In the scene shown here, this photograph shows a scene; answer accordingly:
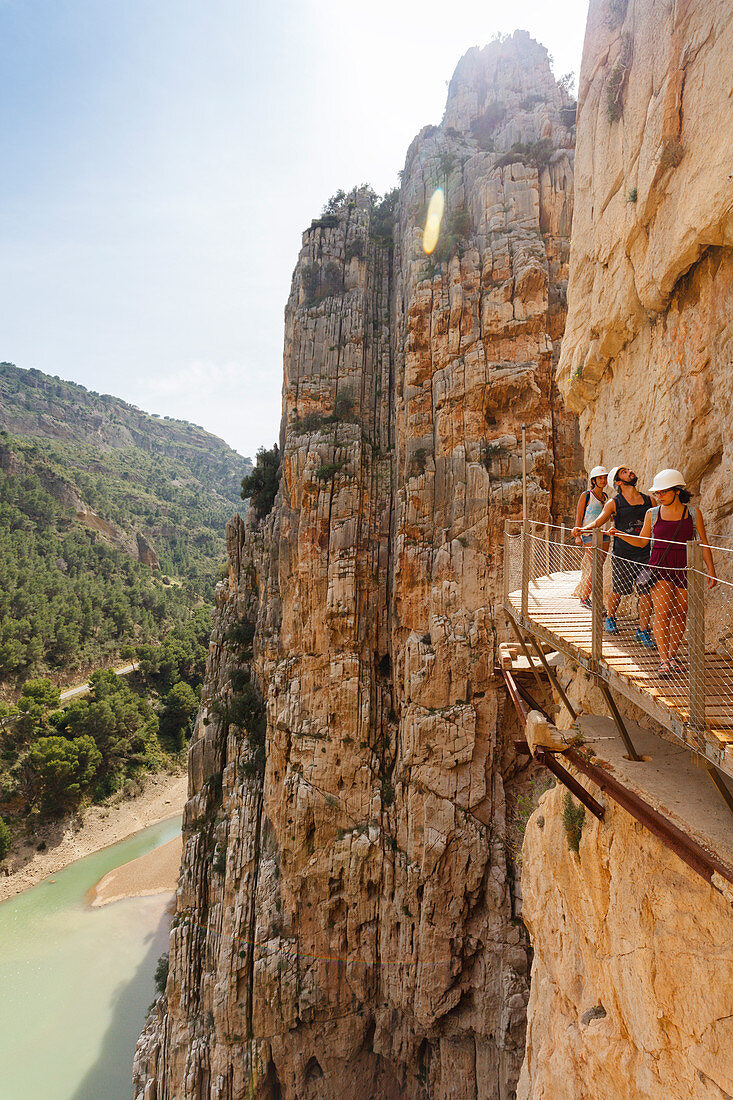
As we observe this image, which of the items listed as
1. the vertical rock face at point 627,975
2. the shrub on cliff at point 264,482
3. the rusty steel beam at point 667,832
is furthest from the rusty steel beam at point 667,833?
the shrub on cliff at point 264,482

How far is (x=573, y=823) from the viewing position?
4.34m

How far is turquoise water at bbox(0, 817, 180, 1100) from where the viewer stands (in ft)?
61.3

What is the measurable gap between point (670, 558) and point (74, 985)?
3141 cm

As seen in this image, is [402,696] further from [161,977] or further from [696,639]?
[161,977]

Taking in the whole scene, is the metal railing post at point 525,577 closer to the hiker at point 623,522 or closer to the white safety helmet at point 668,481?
the hiker at point 623,522

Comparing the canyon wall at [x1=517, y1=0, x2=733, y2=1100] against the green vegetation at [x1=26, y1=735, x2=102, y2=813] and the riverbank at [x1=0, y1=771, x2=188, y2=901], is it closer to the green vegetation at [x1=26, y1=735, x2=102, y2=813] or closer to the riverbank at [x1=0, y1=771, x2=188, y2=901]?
the riverbank at [x1=0, y1=771, x2=188, y2=901]

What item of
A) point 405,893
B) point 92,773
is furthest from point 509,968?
point 92,773

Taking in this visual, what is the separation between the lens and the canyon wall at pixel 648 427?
2889mm

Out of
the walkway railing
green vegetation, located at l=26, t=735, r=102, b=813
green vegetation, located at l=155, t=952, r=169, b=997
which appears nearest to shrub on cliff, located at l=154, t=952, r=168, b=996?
green vegetation, located at l=155, t=952, r=169, b=997

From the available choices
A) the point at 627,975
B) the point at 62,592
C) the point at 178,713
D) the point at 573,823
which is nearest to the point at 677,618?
the point at 573,823

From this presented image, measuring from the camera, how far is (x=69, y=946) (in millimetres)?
23875

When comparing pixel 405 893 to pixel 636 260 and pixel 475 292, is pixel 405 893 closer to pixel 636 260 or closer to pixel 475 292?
pixel 636 260

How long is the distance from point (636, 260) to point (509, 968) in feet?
52.2

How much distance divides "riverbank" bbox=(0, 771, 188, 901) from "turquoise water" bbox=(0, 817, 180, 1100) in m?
0.78
